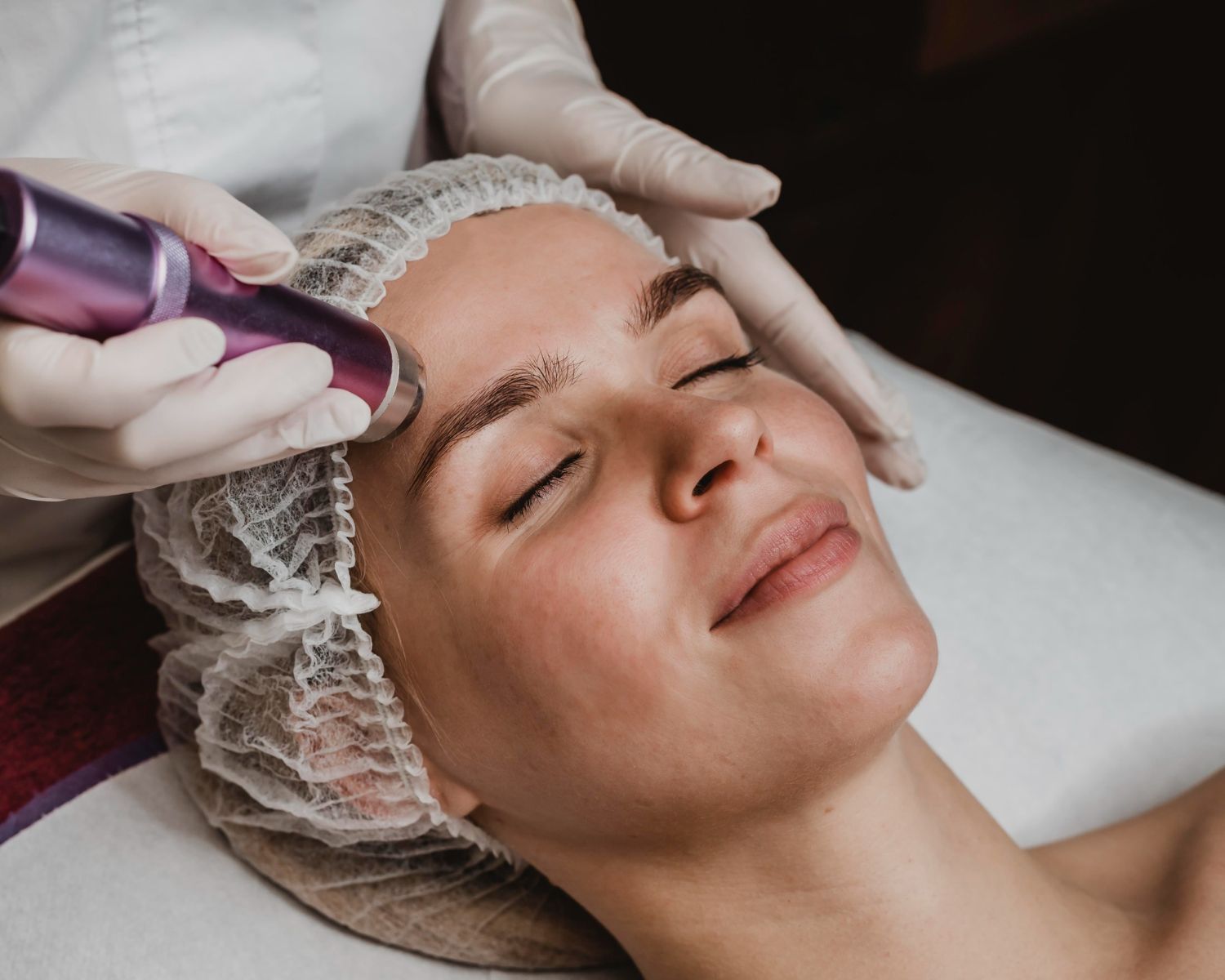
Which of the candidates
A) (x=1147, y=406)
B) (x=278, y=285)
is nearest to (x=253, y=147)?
(x=278, y=285)

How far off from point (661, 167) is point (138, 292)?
33.7 inches

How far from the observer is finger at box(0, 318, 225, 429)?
2.36 ft

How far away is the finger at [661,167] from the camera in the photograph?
1364mm

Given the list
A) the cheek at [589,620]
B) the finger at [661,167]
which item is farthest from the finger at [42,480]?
the finger at [661,167]

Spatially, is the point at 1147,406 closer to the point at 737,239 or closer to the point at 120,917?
the point at 737,239

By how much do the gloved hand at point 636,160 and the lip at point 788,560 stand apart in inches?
22.5

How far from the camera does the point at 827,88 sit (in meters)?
2.86

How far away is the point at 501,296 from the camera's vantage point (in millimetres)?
1065

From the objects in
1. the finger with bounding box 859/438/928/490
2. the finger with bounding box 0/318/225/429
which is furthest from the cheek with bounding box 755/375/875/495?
the finger with bounding box 0/318/225/429

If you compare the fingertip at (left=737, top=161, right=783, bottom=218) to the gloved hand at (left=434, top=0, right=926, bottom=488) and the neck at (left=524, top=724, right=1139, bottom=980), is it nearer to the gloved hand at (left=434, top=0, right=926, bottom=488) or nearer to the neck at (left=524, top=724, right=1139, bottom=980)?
the gloved hand at (left=434, top=0, right=926, bottom=488)

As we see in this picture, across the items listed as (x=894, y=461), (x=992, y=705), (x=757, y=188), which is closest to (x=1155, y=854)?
(x=992, y=705)

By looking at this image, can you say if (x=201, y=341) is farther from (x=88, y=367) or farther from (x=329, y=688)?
(x=329, y=688)

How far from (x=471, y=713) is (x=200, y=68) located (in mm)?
805

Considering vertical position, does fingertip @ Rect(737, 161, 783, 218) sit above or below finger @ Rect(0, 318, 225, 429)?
below
